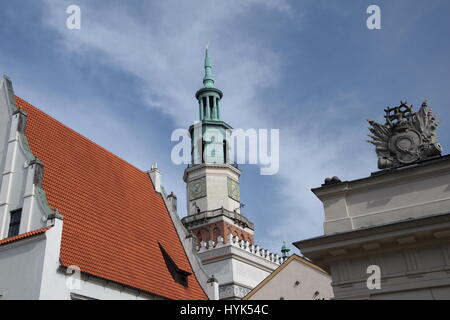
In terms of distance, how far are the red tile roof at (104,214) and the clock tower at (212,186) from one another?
77.1ft

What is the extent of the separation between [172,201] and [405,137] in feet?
43.1

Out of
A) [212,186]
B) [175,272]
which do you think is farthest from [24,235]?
[212,186]

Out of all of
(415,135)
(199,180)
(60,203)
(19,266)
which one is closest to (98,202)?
(60,203)

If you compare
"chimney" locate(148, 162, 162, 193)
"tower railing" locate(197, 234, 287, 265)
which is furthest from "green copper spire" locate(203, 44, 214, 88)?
"chimney" locate(148, 162, 162, 193)

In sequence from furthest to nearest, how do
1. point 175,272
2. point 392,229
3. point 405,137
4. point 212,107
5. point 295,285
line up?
point 212,107 → point 295,285 → point 175,272 → point 405,137 → point 392,229

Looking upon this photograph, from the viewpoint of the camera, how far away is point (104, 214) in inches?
745

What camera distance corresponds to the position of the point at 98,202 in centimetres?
1914

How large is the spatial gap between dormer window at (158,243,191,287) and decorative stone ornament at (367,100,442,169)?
9793 mm

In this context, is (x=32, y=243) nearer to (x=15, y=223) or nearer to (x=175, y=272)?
(x=15, y=223)

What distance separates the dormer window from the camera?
20234 millimetres

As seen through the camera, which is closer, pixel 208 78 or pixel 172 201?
pixel 172 201
